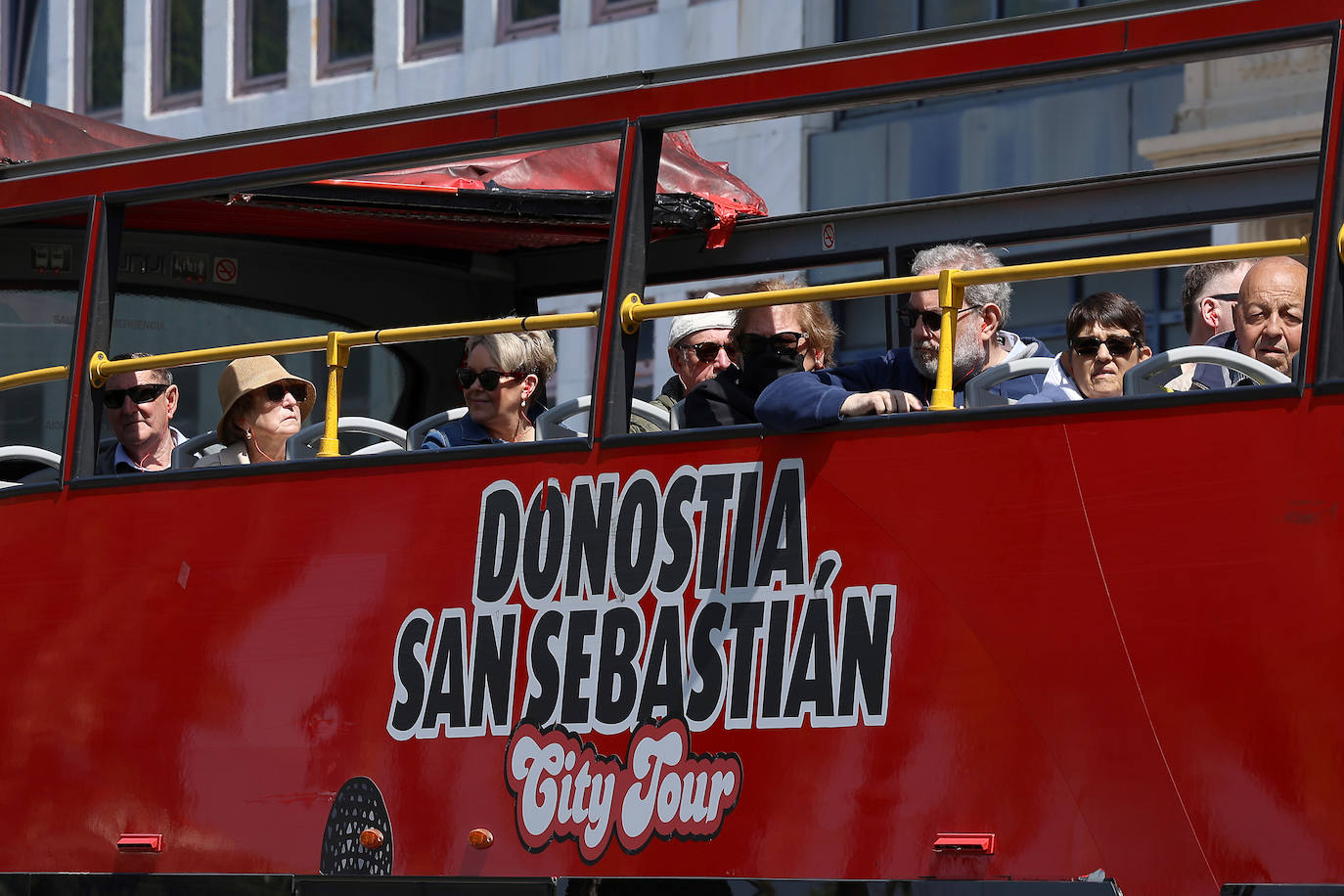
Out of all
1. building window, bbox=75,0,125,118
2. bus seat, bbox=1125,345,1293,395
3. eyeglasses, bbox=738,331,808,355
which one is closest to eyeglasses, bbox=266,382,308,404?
eyeglasses, bbox=738,331,808,355

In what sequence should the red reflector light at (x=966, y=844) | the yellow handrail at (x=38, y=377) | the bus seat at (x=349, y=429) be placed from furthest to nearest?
the yellow handrail at (x=38, y=377) < the bus seat at (x=349, y=429) < the red reflector light at (x=966, y=844)

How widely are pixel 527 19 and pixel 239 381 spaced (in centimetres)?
1475

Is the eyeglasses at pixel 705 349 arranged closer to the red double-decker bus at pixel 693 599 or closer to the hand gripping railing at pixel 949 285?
the red double-decker bus at pixel 693 599

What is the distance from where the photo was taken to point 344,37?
22734 millimetres

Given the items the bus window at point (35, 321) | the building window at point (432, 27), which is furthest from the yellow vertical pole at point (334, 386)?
the building window at point (432, 27)

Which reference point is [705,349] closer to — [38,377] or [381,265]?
[381,265]

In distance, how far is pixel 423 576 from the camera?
6191 mm

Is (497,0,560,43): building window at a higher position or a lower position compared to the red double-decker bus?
higher

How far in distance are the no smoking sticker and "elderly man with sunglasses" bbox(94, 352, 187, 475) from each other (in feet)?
4.28

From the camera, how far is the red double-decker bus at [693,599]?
4941 millimetres

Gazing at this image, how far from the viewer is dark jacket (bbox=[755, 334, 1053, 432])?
5.50m

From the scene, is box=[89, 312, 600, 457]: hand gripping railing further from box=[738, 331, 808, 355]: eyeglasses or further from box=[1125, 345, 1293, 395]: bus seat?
box=[1125, 345, 1293, 395]: bus seat

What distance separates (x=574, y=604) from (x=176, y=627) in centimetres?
160

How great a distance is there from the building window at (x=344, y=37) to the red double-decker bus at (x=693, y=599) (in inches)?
589
